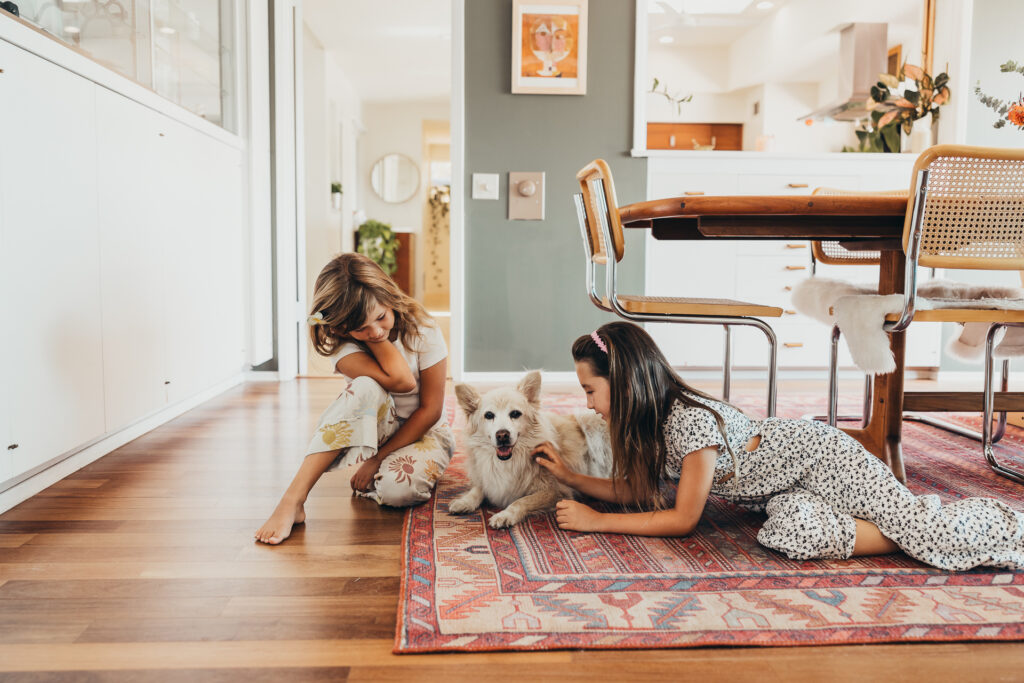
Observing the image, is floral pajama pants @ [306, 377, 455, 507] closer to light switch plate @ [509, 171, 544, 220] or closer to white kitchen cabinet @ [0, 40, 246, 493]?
white kitchen cabinet @ [0, 40, 246, 493]

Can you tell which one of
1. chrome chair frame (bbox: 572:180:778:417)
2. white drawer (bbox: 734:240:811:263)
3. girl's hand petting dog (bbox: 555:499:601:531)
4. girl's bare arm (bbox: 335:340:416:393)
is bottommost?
girl's hand petting dog (bbox: 555:499:601:531)

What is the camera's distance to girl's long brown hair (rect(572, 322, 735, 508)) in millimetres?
1518

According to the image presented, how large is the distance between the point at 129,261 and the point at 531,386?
1.46m

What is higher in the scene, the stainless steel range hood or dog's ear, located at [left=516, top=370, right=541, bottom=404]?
the stainless steel range hood

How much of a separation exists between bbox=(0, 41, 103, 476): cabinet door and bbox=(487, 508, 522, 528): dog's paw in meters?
1.12

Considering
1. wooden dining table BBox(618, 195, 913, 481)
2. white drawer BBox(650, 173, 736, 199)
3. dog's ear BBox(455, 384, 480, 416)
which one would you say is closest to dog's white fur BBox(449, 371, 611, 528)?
dog's ear BBox(455, 384, 480, 416)

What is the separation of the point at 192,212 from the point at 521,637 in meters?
2.40

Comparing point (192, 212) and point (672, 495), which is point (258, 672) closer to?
point (672, 495)

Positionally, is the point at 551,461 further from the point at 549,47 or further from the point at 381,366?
the point at 549,47

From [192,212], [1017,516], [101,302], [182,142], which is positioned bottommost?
[1017,516]

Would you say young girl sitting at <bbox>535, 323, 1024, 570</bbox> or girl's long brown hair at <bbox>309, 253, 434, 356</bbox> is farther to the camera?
girl's long brown hair at <bbox>309, 253, 434, 356</bbox>

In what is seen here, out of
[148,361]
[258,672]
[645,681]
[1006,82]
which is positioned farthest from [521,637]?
[1006,82]

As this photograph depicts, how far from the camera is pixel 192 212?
2898 millimetres

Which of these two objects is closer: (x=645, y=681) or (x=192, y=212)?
(x=645, y=681)
